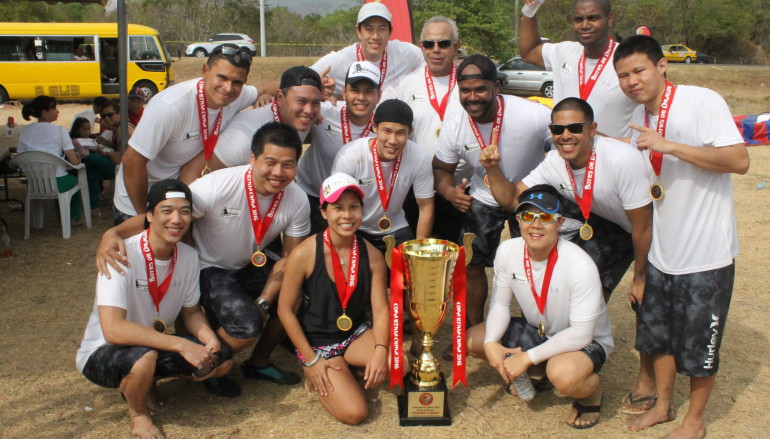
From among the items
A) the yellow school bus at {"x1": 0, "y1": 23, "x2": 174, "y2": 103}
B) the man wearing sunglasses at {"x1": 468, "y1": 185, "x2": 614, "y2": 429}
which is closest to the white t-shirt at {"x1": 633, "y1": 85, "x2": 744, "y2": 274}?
the man wearing sunglasses at {"x1": 468, "y1": 185, "x2": 614, "y2": 429}

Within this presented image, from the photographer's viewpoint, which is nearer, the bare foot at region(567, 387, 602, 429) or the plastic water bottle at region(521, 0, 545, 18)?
the bare foot at region(567, 387, 602, 429)

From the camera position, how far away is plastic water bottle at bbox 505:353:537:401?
412 centimetres

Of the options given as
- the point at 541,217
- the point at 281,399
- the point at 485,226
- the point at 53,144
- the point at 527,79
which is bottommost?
the point at 281,399

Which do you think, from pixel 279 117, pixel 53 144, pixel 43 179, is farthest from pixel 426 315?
pixel 53 144

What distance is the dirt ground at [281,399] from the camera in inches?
156

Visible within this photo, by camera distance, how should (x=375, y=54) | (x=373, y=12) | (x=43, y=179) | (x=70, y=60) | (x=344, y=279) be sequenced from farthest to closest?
(x=70, y=60), (x=43, y=179), (x=375, y=54), (x=373, y=12), (x=344, y=279)

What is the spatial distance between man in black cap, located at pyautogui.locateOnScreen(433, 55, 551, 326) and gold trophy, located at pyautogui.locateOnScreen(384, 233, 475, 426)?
0.82m

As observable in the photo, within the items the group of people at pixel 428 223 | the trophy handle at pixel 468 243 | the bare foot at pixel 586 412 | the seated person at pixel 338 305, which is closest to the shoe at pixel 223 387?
the group of people at pixel 428 223

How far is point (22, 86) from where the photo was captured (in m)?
21.1

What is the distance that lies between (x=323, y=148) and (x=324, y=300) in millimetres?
1360

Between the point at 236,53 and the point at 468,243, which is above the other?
the point at 236,53

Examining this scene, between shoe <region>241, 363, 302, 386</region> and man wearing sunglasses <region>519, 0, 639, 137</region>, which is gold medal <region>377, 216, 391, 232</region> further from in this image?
man wearing sunglasses <region>519, 0, 639, 137</region>

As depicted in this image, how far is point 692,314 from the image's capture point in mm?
3707

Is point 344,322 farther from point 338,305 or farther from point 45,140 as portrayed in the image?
point 45,140
